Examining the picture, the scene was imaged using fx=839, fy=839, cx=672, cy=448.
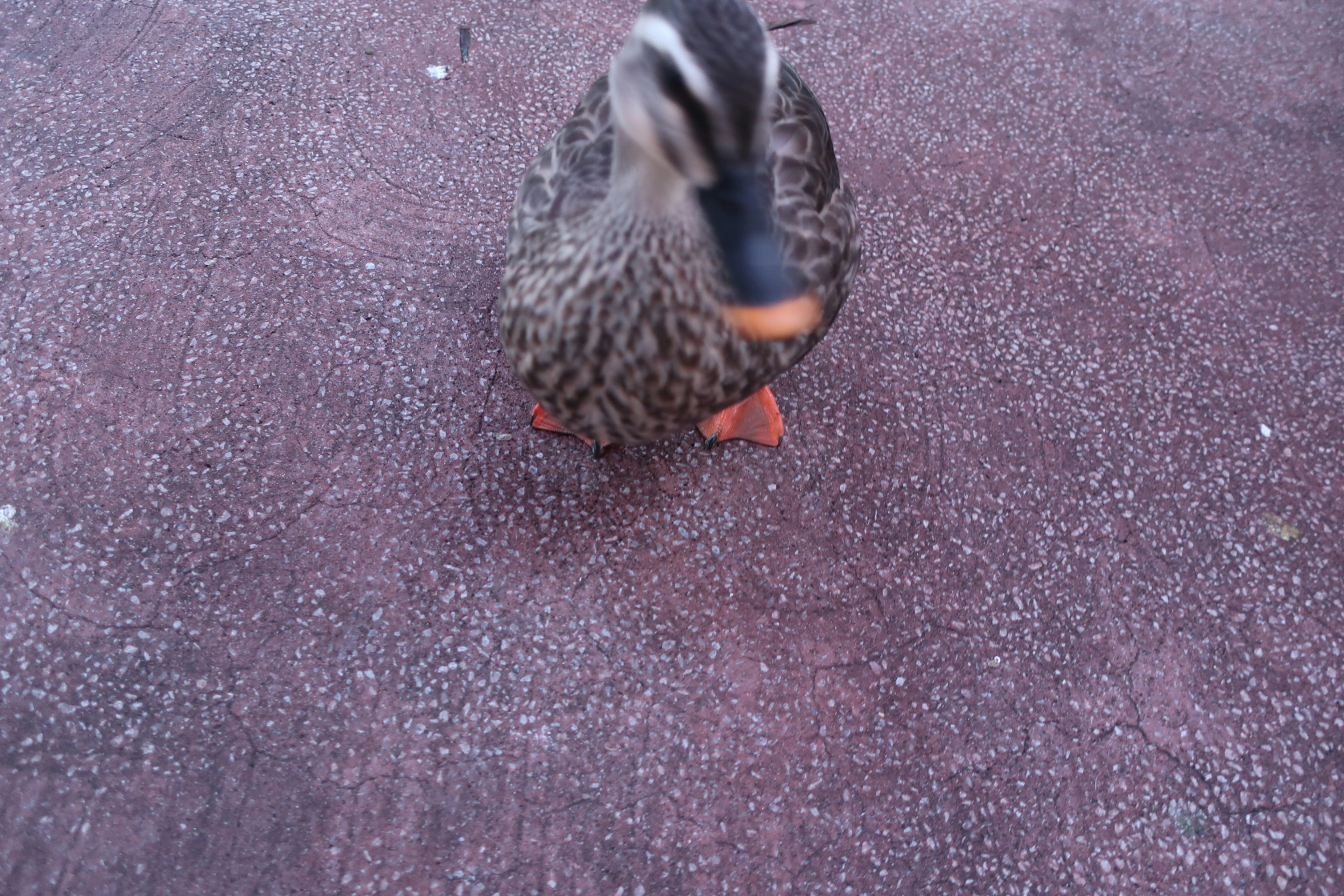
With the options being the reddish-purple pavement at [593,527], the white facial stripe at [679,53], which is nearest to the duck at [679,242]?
the white facial stripe at [679,53]

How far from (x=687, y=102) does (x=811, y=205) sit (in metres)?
0.81

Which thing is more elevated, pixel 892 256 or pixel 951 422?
pixel 892 256

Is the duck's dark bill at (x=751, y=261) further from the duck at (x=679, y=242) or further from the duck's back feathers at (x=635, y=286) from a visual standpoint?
the duck's back feathers at (x=635, y=286)

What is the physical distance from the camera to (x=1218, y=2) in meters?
3.96

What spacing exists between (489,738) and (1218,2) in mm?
4556

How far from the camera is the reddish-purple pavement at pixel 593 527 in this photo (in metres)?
1.92

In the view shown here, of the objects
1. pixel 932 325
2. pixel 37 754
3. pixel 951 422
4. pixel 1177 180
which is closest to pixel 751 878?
pixel 951 422

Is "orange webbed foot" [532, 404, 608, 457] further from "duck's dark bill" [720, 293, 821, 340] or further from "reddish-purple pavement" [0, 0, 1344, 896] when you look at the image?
"duck's dark bill" [720, 293, 821, 340]

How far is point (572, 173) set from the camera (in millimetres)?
1986

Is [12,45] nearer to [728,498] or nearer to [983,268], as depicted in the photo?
[728,498]

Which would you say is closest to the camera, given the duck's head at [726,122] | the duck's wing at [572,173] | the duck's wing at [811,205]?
the duck's head at [726,122]

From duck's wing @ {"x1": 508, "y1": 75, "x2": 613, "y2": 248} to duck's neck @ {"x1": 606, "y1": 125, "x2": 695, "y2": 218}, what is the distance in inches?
4.9

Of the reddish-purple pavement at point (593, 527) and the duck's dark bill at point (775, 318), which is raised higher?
the duck's dark bill at point (775, 318)

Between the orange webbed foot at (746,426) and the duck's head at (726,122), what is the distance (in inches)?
40.0
